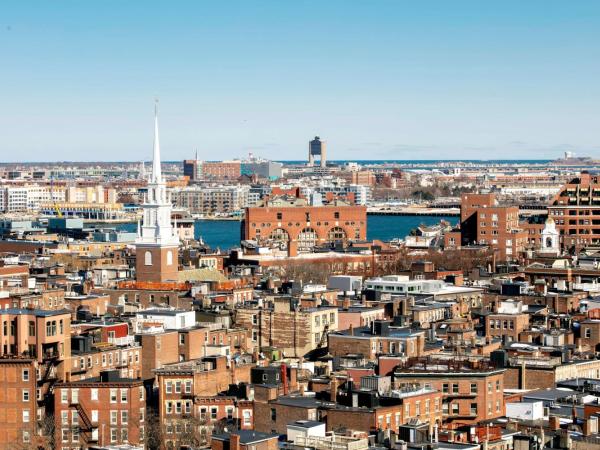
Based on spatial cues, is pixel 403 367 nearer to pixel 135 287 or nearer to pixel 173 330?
pixel 173 330

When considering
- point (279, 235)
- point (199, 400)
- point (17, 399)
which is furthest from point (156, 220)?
point (279, 235)

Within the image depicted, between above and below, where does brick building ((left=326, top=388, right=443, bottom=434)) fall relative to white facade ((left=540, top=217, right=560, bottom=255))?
below

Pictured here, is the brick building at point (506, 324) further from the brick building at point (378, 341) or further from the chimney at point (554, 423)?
the chimney at point (554, 423)

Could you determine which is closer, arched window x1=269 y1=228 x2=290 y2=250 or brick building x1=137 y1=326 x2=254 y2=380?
brick building x1=137 y1=326 x2=254 y2=380

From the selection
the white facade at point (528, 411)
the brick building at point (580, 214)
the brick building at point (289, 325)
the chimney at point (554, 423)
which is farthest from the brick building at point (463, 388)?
the brick building at point (580, 214)

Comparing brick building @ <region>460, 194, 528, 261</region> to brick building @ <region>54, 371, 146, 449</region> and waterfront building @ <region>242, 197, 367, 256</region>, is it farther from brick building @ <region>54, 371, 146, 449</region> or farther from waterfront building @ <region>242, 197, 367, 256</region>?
brick building @ <region>54, 371, 146, 449</region>

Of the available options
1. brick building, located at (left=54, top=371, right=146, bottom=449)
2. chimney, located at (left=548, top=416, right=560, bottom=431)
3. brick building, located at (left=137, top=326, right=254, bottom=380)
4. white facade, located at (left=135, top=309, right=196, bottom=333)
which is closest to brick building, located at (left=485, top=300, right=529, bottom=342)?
brick building, located at (left=137, top=326, right=254, bottom=380)

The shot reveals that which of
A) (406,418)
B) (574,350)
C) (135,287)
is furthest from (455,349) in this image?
(135,287)
